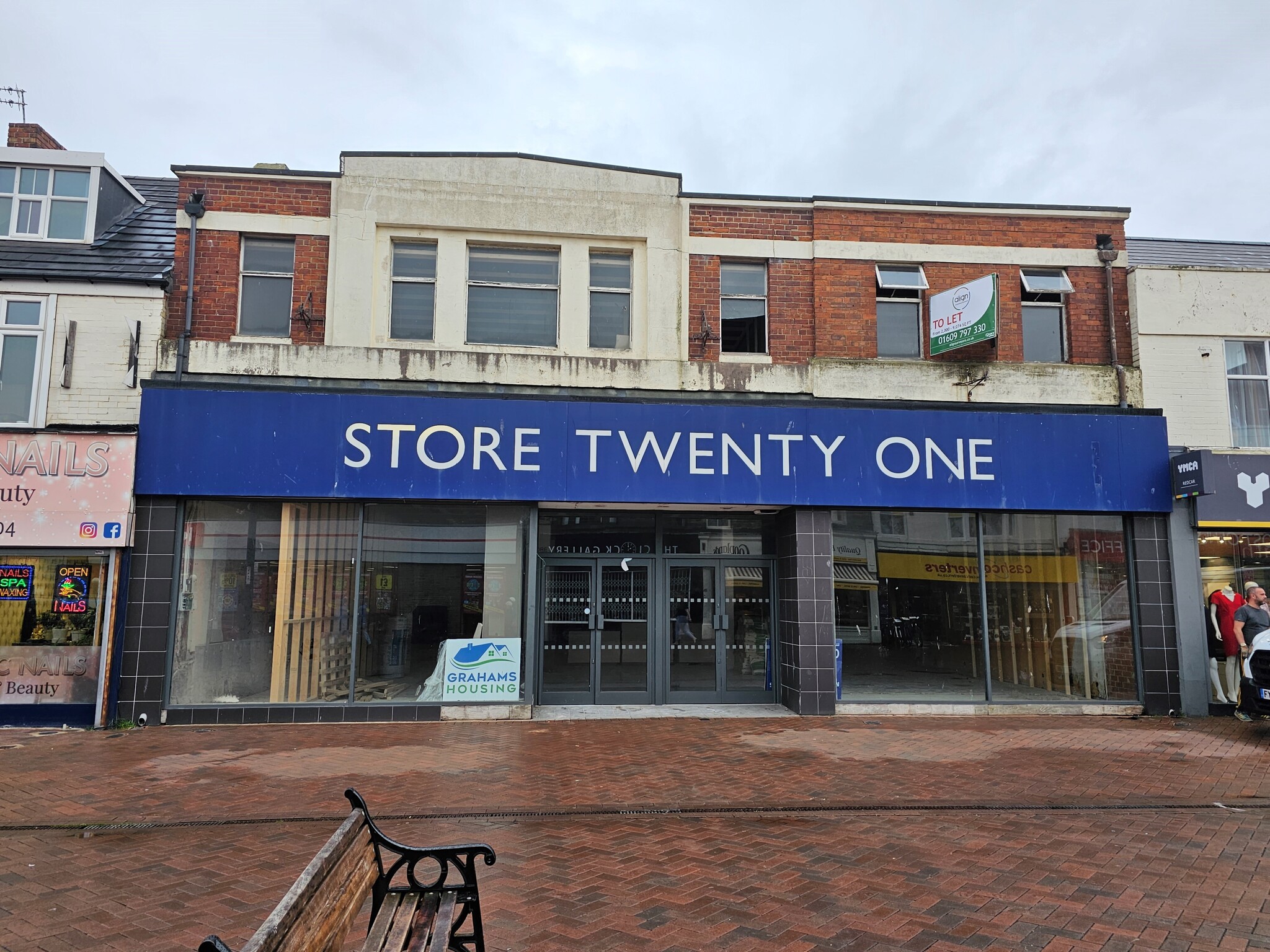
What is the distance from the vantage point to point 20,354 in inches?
436

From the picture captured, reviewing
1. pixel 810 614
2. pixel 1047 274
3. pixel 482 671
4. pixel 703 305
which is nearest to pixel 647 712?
pixel 482 671

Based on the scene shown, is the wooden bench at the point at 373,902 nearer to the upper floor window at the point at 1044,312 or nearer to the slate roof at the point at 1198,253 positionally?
the upper floor window at the point at 1044,312

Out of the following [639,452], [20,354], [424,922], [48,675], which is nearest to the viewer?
[424,922]

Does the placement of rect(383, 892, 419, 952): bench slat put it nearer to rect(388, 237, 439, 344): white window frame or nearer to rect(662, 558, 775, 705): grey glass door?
rect(662, 558, 775, 705): grey glass door

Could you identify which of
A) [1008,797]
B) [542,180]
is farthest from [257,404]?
[1008,797]

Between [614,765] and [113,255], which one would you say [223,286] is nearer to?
[113,255]

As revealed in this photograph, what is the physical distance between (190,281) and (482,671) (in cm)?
682

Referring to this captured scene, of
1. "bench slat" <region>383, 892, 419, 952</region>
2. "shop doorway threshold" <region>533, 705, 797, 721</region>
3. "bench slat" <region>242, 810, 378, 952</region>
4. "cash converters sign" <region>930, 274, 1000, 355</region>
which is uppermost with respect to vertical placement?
"cash converters sign" <region>930, 274, 1000, 355</region>

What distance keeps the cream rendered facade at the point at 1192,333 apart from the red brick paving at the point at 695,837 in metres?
4.76

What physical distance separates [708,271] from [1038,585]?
6964 mm

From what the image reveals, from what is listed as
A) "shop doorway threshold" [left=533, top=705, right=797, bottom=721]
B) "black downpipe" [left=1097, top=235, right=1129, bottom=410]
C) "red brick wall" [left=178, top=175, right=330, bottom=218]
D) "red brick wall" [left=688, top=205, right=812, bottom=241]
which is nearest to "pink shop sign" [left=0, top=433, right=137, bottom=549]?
"red brick wall" [left=178, top=175, right=330, bottom=218]

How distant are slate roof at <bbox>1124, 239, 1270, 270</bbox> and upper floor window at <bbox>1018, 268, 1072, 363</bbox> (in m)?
2.82

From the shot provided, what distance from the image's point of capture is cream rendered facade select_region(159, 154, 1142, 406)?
1174 cm

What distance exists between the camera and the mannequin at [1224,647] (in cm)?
1188
